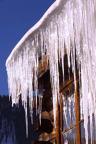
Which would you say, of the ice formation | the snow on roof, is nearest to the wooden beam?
the ice formation

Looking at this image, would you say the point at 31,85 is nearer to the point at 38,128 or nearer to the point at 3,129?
the point at 38,128

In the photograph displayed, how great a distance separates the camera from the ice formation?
15.0 ft

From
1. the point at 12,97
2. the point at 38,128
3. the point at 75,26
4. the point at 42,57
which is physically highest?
the point at 75,26

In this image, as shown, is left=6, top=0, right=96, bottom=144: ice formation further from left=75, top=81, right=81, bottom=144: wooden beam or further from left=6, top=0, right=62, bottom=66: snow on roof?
left=75, top=81, right=81, bottom=144: wooden beam

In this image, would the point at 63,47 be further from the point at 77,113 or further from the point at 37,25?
the point at 77,113

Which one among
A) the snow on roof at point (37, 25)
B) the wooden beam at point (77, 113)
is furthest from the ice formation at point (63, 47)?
the wooden beam at point (77, 113)

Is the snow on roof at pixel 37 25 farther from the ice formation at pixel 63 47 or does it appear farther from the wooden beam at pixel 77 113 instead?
the wooden beam at pixel 77 113

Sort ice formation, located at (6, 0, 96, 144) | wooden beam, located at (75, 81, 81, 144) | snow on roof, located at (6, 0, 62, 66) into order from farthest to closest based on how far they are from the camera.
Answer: wooden beam, located at (75, 81, 81, 144)
snow on roof, located at (6, 0, 62, 66)
ice formation, located at (6, 0, 96, 144)

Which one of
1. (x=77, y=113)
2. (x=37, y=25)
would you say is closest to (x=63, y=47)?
(x=37, y=25)

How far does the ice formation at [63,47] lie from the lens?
181 inches

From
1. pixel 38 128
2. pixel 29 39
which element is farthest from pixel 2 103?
pixel 29 39

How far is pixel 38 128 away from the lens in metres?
8.38

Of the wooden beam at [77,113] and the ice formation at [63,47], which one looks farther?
the wooden beam at [77,113]

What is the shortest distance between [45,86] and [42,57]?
152 centimetres
